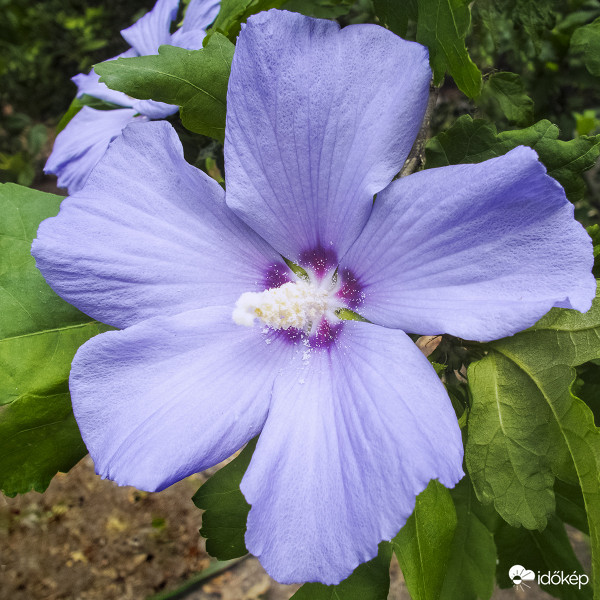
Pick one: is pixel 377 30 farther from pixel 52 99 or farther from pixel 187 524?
pixel 52 99

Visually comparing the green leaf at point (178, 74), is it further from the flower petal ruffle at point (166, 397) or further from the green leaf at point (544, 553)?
the green leaf at point (544, 553)

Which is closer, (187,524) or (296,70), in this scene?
(296,70)

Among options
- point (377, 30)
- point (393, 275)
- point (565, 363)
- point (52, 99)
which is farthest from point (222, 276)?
point (52, 99)

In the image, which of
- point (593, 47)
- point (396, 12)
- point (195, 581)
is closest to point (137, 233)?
point (396, 12)

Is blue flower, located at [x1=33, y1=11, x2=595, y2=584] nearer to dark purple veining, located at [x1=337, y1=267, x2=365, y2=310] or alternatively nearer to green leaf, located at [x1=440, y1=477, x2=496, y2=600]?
dark purple veining, located at [x1=337, y1=267, x2=365, y2=310]

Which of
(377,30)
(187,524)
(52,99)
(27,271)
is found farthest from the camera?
(52,99)

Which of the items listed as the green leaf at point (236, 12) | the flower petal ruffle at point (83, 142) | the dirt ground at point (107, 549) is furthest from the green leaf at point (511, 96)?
the dirt ground at point (107, 549)
